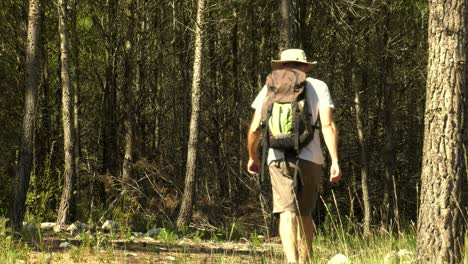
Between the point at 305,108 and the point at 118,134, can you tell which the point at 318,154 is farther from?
the point at 118,134

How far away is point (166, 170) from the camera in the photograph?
1978 centimetres

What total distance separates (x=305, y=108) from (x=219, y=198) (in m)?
13.3

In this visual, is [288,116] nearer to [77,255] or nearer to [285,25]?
[77,255]

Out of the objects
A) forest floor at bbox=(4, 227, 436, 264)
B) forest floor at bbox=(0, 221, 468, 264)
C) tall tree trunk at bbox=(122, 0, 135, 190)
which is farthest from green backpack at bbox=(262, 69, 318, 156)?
tall tree trunk at bbox=(122, 0, 135, 190)

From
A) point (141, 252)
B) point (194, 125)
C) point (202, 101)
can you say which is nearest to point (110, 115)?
point (202, 101)

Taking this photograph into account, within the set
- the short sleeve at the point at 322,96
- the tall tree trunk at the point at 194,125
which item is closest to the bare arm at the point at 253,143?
the short sleeve at the point at 322,96

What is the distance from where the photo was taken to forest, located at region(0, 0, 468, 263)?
57.1ft

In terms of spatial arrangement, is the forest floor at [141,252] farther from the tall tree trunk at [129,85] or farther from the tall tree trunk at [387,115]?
the tall tree trunk at [129,85]

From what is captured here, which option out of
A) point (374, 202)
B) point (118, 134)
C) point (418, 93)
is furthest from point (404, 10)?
point (118, 134)

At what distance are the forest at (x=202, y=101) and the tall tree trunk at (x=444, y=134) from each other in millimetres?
8560

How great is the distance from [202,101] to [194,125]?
537 cm

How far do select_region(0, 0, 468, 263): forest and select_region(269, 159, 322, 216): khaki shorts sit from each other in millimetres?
8151

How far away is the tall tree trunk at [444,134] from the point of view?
5766 millimetres

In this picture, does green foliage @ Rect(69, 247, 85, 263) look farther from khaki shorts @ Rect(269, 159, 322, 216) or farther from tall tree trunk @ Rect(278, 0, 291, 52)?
tall tree trunk @ Rect(278, 0, 291, 52)
